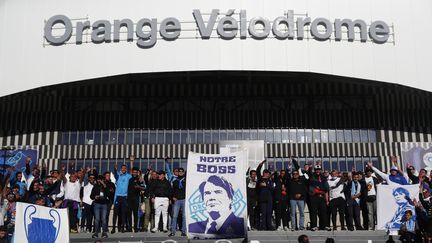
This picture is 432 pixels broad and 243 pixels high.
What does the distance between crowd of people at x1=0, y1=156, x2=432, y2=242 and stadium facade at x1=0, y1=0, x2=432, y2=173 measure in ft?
Result: 32.6

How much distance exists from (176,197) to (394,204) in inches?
227

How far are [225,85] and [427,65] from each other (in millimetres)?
9620

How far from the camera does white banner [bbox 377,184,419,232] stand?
14039mm

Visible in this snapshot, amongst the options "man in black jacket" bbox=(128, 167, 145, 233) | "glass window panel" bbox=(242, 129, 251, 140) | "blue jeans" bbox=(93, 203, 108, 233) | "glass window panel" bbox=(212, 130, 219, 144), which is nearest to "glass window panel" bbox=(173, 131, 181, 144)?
"glass window panel" bbox=(212, 130, 219, 144)

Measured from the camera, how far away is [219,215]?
37.8 ft

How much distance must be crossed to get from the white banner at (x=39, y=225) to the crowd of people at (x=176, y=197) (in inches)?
115

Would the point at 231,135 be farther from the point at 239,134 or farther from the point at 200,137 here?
the point at 200,137

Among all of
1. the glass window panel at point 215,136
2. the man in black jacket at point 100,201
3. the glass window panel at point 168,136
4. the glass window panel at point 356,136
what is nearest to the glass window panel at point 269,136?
the glass window panel at point 215,136

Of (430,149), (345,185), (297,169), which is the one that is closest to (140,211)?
(297,169)

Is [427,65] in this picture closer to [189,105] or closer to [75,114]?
[189,105]

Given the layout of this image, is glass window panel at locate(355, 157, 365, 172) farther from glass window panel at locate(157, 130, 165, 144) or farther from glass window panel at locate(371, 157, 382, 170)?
glass window panel at locate(157, 130, 165, 144)

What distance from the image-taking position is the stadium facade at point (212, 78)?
24.4 metres

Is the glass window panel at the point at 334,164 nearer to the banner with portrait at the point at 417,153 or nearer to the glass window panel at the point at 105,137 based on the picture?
the banner with portrait at the point at 417,153

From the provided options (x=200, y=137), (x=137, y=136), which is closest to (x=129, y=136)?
(x=137, y=136)
